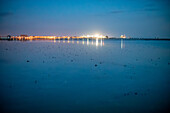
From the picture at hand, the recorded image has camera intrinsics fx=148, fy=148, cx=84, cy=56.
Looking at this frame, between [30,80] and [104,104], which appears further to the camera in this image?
[30,80]

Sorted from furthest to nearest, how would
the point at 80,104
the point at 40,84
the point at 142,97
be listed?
the point at 40,84 → the point at 142,97 → the point at 80,104

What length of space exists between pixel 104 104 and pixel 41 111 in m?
2.82

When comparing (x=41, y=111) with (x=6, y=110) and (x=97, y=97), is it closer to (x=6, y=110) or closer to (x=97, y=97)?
(x=6, y=110)

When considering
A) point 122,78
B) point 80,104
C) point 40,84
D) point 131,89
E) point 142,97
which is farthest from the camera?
point 122,78

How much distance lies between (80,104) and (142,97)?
10.6ft

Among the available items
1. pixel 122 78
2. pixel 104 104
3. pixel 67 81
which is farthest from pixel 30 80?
pixel 122 78

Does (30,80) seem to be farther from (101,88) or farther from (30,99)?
(101,88)

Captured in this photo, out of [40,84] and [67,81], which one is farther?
[67,81]

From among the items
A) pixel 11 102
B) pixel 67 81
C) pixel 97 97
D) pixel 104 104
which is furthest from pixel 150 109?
pixel 11 102

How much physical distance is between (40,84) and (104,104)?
4.52 meters

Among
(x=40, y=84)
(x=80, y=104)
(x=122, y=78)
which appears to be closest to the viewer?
(x=80, y=104)

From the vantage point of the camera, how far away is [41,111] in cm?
621

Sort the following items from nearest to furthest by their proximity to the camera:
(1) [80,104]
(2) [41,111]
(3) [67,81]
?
(2) [41,111] → (1) [80,104] → (3) [67,81]

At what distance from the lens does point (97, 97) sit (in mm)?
7621
